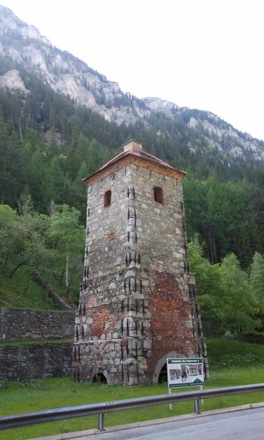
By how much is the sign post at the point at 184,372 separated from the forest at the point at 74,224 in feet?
55.6

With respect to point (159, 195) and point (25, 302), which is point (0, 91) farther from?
point (159, 195)

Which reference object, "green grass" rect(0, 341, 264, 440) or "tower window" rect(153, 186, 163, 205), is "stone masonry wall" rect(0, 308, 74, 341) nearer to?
"green grass" rect(0, 341, 264, 440)

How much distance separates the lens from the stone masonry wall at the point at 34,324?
2439cm

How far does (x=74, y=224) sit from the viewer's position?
39.0 metres

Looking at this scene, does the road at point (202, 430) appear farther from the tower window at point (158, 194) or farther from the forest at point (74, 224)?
the forest at point (74, 224)

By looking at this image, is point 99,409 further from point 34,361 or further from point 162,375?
point 34,361

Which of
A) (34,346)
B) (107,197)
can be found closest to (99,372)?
(34,346)

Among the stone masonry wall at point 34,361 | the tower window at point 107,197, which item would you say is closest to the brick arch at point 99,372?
the stone masonry wall at point 34,361

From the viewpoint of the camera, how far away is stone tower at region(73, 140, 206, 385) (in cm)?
1661

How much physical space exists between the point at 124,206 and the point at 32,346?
9.18m

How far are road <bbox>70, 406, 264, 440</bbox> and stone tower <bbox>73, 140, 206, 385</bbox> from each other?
660 cm

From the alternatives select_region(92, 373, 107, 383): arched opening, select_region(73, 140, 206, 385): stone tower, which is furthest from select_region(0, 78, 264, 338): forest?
select_region(92, 373, 107, 383): arched opening

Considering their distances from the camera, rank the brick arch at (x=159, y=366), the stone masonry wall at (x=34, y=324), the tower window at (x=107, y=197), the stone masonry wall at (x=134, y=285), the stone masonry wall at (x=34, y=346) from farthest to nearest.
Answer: the stone masonry wall at (x=34, y=324) < the tower window at (x=107, y=197) < the stone masonry wall at (x=34, y=346) < the stone masonry wall at (x=134, y=285) < the brick arch at (x=159, y=366)

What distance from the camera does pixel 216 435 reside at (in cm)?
768
